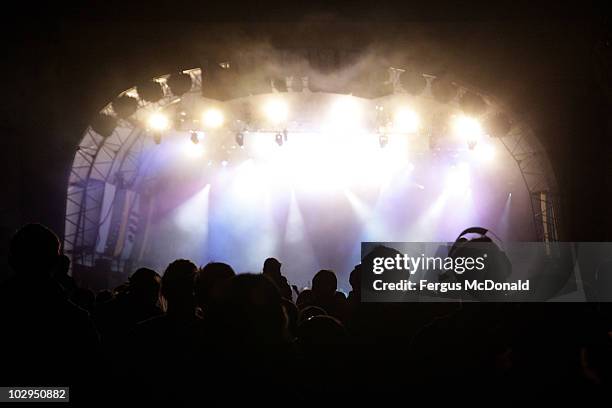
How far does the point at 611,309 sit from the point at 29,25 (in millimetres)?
10368

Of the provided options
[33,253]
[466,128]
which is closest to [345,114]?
[466,128]

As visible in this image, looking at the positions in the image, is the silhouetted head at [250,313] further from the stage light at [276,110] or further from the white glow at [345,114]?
the white glow at [345,114]

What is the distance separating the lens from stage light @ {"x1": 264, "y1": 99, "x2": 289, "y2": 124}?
13.6 meters

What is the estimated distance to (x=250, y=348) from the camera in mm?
1872

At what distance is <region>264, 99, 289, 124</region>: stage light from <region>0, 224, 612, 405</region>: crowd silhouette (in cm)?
1118

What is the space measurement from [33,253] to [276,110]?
11921 mm

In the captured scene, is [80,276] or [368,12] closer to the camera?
[368,12]

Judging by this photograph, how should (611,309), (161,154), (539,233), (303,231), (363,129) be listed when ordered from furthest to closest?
(303,231)
(161,154)
(363,129)
(539,233)
(611,309)

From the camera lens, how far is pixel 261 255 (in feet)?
64.8

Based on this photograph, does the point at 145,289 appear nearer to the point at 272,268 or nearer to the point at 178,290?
the point at 178,290

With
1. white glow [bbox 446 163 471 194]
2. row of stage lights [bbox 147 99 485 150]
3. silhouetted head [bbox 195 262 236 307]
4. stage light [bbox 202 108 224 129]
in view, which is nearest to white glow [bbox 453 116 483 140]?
row of stage lights [bbox 147 99 485 150]

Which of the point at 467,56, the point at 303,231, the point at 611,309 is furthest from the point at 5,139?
the point at 303,231

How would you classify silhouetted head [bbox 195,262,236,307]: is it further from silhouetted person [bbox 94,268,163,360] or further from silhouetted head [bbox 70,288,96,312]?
silhouetted head [bbox 70,288,96,312]

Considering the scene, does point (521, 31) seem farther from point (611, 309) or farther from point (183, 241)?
point (183, 241)
